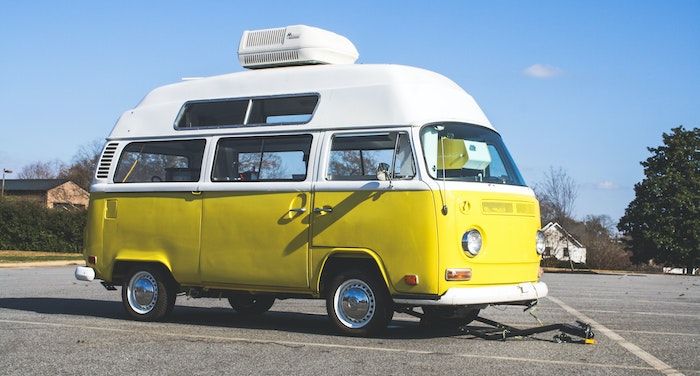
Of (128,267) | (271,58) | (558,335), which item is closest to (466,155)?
(558,335)

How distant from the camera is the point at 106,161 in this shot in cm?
1195

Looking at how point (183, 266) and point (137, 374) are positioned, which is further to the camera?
point (183, 266)

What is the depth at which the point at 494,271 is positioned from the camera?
9492mm

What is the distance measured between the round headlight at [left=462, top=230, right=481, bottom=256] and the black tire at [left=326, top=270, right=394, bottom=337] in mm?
994

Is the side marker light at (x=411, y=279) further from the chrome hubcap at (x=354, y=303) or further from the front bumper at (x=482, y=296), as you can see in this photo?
the chrome hubcap at (x=354, y=303)

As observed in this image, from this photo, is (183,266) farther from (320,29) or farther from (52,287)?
(52,287)

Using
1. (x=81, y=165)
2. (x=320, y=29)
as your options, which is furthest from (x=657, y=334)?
(x=81, y=165)

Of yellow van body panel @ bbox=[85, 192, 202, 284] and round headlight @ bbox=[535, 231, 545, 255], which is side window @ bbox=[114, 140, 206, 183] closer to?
yellow van body panel @ bbox=[85, 192, 202, 284]

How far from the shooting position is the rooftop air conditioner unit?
1107 cm

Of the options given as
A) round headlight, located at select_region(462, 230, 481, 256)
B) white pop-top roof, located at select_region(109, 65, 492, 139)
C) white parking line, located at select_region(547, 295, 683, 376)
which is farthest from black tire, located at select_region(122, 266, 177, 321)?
white parking line, located at select_region(547, 295, 683, 376)

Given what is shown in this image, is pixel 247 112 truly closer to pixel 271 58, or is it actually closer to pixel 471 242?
pixel 271 58

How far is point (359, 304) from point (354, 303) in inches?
2.4

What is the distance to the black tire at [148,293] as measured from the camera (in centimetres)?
1129

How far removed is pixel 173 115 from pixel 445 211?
411 centimetres
